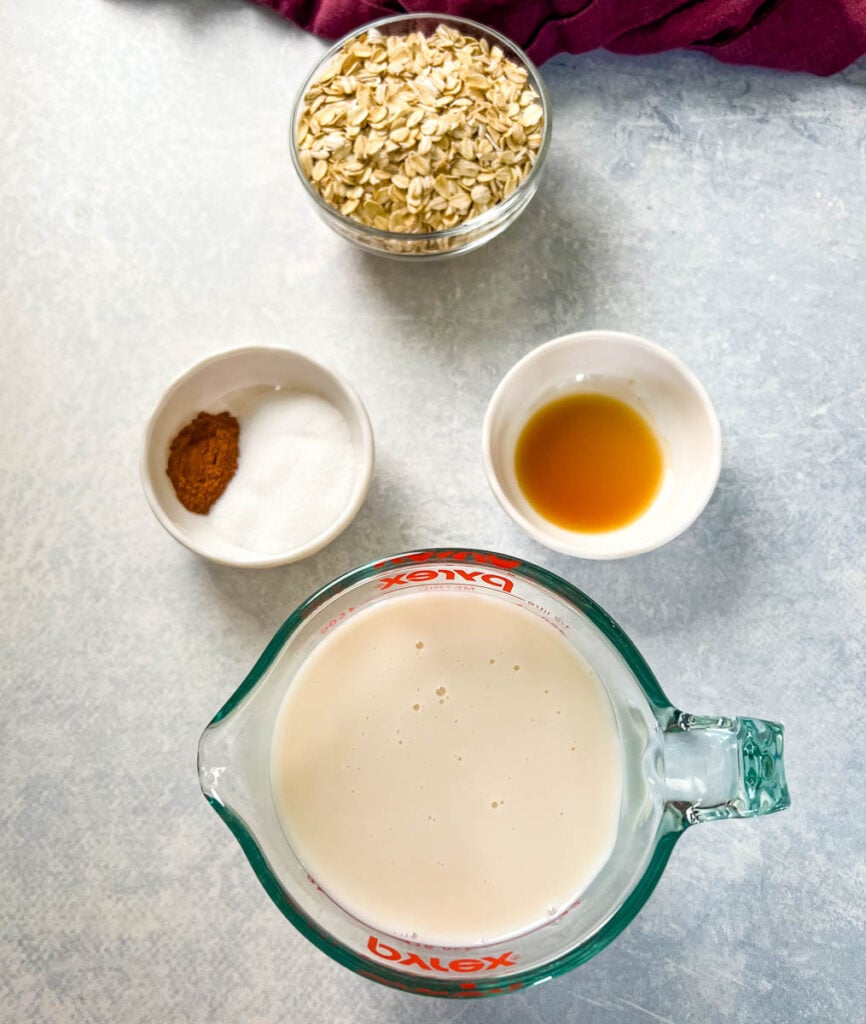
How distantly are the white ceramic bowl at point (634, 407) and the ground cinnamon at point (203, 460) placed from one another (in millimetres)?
319

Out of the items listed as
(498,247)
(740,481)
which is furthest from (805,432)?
(498,247)

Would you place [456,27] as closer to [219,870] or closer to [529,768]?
[529,768]

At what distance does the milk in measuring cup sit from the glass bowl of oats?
502mm

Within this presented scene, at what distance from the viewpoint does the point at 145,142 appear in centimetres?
136

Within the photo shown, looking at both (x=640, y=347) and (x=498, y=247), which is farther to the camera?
(x=498, y=247)

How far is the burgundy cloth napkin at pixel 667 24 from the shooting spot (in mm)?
1285

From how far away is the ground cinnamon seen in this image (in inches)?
48.2

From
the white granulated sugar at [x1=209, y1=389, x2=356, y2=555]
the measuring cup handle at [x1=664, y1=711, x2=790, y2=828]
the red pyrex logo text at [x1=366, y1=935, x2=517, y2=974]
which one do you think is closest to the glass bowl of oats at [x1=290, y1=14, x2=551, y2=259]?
the white granulated sugar at [x1=209, y1=389, x2=356, y2=555]

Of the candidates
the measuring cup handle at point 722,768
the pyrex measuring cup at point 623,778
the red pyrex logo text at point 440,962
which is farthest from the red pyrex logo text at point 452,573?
the red pyrex logo text at point 440,962

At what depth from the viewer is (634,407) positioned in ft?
4.19

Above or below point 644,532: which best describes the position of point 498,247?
above

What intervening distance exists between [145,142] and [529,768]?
0.95 meters

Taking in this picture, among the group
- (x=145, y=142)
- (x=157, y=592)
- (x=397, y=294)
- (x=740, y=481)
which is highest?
(x=145, y=142)

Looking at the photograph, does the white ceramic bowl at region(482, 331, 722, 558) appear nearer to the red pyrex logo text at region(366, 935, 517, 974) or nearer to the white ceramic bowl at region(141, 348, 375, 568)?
the white ceramic bowl at region(141, 348, 375, 568)
